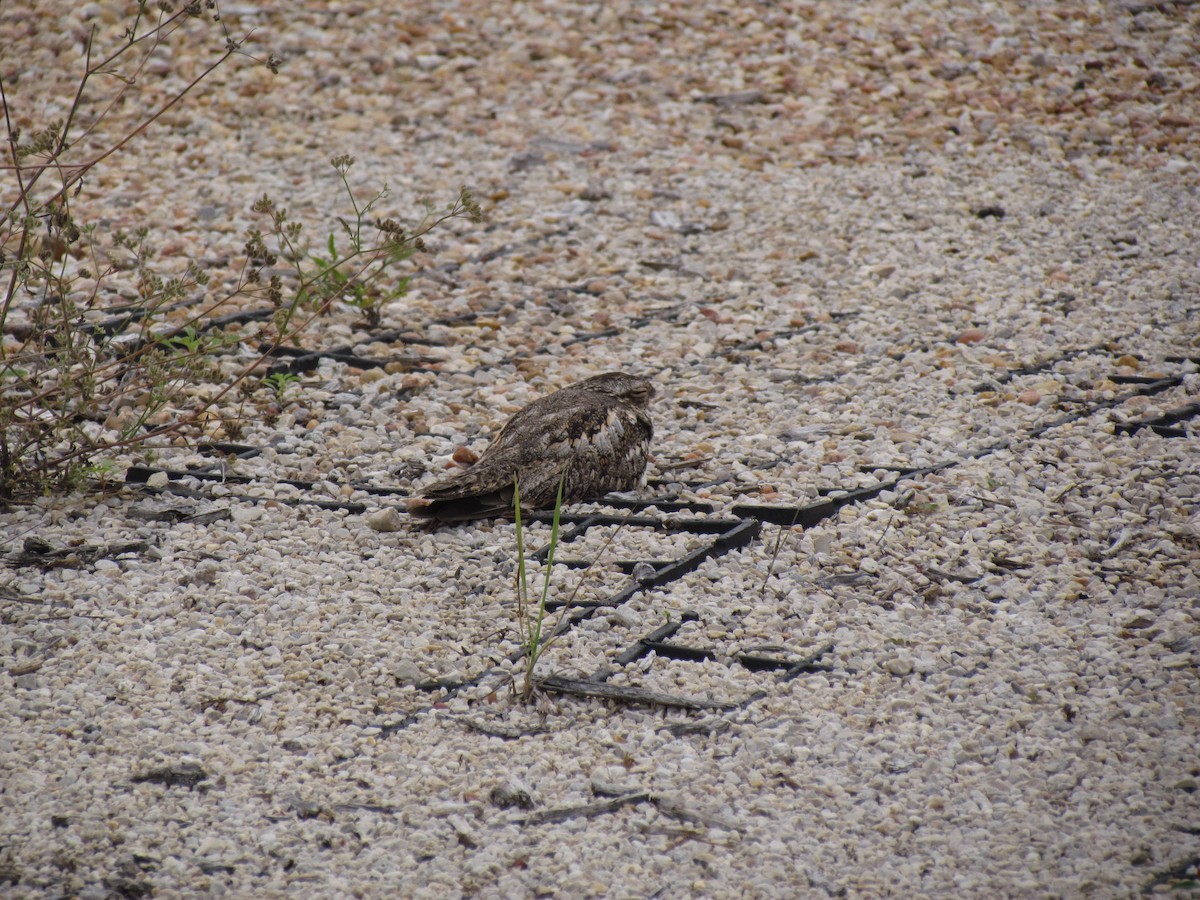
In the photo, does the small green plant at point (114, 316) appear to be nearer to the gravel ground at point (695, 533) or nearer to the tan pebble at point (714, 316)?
the gravel ground at point (695, 533)

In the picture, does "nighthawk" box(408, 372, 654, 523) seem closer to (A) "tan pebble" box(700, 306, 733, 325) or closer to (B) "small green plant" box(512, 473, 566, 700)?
(B) "small green plant" box(512, 473, 566, 700)

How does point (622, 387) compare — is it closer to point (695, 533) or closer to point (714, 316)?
point (695, 533)

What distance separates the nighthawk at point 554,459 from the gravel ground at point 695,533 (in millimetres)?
179

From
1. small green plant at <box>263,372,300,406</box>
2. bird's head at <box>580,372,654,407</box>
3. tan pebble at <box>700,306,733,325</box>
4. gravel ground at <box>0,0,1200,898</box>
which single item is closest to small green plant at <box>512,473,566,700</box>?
gravel ground at <box>0,0,1200,898</box>

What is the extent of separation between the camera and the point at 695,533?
15.4ft

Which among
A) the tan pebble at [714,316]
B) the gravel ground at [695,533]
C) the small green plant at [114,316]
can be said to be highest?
the small green plant at [114,316]

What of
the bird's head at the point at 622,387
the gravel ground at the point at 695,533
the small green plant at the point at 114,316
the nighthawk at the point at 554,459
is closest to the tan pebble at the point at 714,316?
the gravel ground at the point at 695,533

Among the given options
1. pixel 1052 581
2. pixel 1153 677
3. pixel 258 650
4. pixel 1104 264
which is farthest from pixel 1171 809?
pixel 1104 264

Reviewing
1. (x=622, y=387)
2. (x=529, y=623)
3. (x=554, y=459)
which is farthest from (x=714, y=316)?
(x=529, y=623)

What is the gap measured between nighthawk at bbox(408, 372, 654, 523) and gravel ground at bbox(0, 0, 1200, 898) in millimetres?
179

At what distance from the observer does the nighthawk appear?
15.5 ft

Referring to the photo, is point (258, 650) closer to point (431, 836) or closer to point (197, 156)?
point (431, 836)

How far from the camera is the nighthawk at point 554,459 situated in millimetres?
4723

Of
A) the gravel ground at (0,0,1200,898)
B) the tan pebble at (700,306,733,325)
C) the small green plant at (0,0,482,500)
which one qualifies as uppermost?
the small green plant at (0,0,482,500)
